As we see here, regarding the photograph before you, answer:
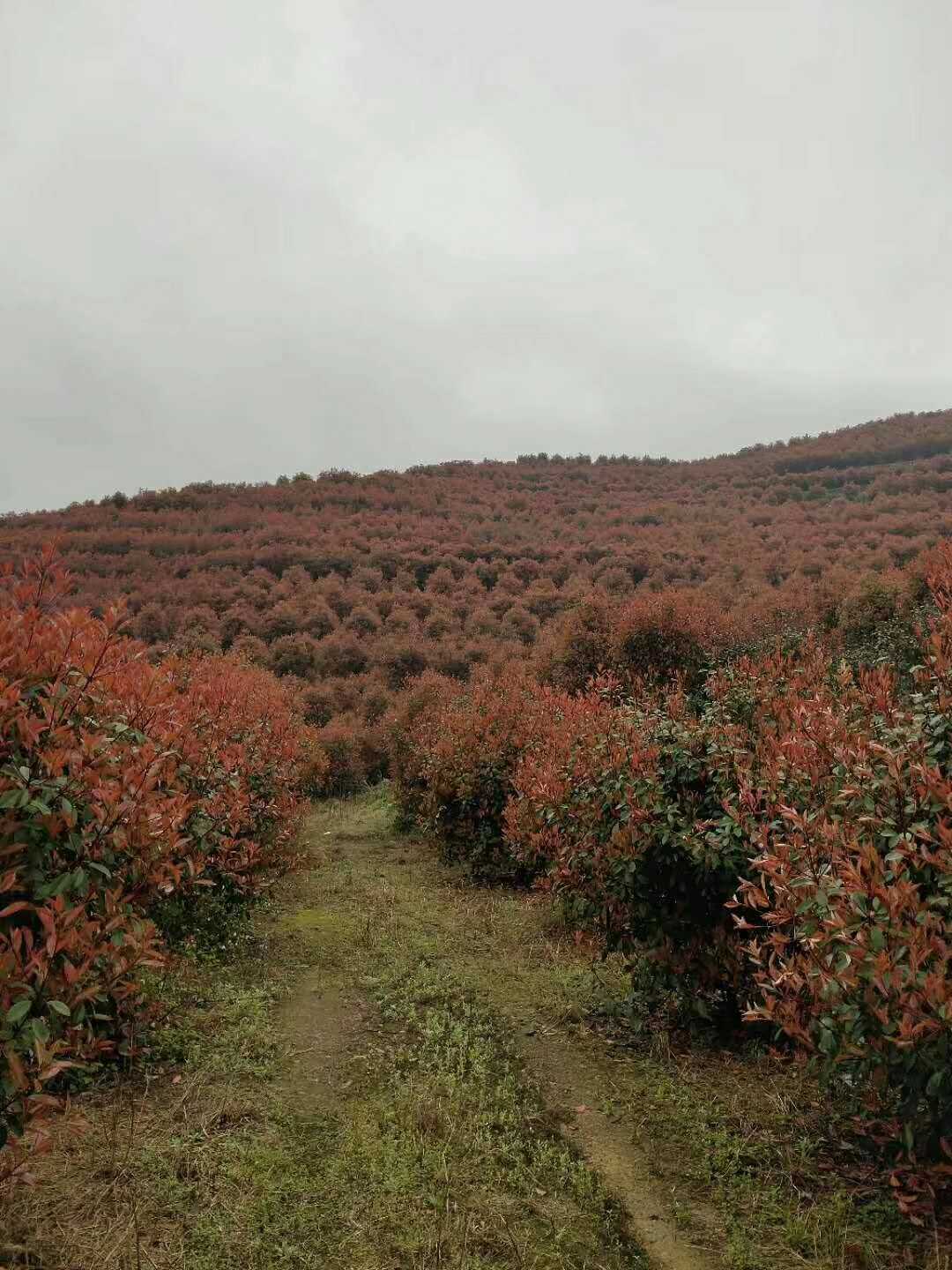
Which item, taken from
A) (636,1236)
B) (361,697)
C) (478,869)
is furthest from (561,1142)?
(361,697)

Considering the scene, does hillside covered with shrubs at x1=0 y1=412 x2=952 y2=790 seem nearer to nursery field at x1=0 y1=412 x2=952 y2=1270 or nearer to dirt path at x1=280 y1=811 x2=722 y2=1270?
dirt path at x1=280 y1=811 x2=722 y2=1270

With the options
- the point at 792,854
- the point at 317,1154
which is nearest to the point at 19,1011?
the point at 317,1154

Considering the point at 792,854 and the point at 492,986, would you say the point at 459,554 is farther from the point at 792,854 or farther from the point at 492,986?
the point at 792,854

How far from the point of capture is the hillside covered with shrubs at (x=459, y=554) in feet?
73.6

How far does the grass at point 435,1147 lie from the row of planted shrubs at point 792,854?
0.51 metres

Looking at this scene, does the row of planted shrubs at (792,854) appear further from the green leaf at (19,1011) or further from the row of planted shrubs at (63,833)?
the green leaf at (19,1011)

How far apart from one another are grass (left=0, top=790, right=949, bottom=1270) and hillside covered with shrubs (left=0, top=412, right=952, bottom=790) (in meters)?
10.7

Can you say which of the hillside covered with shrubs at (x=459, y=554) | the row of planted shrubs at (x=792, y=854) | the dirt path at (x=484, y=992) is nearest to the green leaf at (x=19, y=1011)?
the dirt path at (x=484, y=992)

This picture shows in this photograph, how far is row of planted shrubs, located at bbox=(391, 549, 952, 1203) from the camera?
9.42ft

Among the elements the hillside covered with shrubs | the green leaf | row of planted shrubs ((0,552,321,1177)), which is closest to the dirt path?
row of planted shrubs ((0,552,321,1177))

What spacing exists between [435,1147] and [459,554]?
3465 cm

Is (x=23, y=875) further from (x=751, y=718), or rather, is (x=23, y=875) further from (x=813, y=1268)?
Answer: (x=751, y=718)

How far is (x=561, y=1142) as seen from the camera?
13.5ft

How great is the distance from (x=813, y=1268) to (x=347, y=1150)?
2.14 metres
